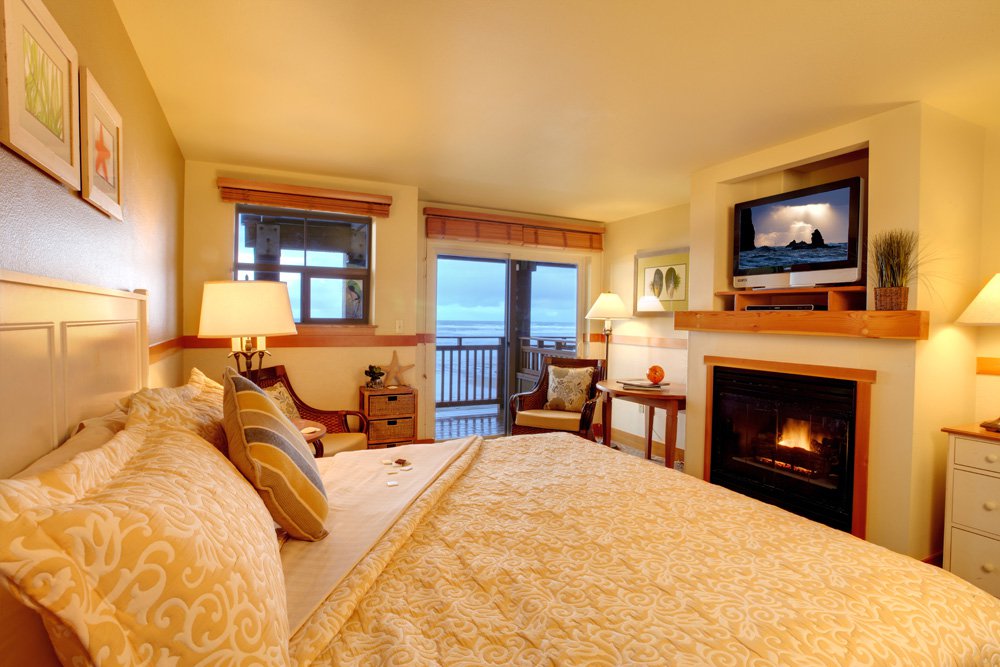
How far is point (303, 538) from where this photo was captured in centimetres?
133

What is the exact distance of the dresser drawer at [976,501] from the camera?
2.36 m

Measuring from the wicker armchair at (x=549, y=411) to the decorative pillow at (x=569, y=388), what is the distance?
1.8 inches

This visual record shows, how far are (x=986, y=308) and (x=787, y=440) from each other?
3.97 ft

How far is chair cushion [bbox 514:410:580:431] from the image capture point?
4.12 meters

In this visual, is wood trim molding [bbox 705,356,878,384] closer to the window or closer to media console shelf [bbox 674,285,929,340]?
media console shelf [bbox 674,285,929,340]

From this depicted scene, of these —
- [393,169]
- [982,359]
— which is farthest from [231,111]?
[982,359]

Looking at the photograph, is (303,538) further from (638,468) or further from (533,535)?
(638,468)

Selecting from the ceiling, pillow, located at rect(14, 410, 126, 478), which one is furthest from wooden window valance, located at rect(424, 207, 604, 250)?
pillow, located at rect(14, 410, 126, 478)

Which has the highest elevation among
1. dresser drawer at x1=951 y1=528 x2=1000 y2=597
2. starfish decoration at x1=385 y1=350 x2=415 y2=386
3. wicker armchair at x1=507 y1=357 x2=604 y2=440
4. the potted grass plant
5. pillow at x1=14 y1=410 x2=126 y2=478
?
the potted grass plant

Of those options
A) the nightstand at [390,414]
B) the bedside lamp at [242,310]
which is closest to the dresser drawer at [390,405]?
the nightstand at [390,414]

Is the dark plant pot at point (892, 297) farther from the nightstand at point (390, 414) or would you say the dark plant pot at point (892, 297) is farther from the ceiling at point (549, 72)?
the nightstand at point (390, 414)

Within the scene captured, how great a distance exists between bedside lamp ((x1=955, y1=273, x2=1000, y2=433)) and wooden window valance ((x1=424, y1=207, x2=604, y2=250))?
345 centimetres

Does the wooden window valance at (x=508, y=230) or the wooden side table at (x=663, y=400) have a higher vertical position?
the wooden window valance at (x=508, y=230)

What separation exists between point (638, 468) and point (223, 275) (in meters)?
3.44
